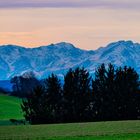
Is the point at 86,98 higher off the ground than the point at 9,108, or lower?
higher

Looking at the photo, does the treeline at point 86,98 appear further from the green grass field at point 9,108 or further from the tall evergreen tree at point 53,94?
the green grass field at point 9,108

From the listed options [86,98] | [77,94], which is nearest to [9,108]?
[77,94]

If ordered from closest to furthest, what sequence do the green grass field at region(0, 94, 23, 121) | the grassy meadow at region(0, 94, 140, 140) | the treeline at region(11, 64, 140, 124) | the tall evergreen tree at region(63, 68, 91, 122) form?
the grassy meadow at region(0, 94, 140, 140) < the treeline at region(11, 64, 140, 124) < the tall evergreen tree at region(63, 68, 91, 122) < the green grass field at region(0, 94, 23, 121)

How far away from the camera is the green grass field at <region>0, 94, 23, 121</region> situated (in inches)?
5891

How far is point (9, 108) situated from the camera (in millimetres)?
167500

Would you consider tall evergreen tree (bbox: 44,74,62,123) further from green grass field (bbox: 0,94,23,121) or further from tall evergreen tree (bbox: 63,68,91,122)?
green grass field (bbox: 0,94,23,121)

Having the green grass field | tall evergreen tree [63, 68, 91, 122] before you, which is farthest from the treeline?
the green grass field

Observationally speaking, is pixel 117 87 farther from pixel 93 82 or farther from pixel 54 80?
pixel 54 80

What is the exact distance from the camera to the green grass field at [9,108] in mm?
149625

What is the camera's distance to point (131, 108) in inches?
4077

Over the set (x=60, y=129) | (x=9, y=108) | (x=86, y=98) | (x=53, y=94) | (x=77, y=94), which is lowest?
(x=60, y=129)

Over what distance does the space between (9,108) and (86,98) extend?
215ft

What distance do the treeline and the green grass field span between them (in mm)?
39896

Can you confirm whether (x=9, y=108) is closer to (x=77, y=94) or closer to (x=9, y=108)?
(x=9, y=108)
